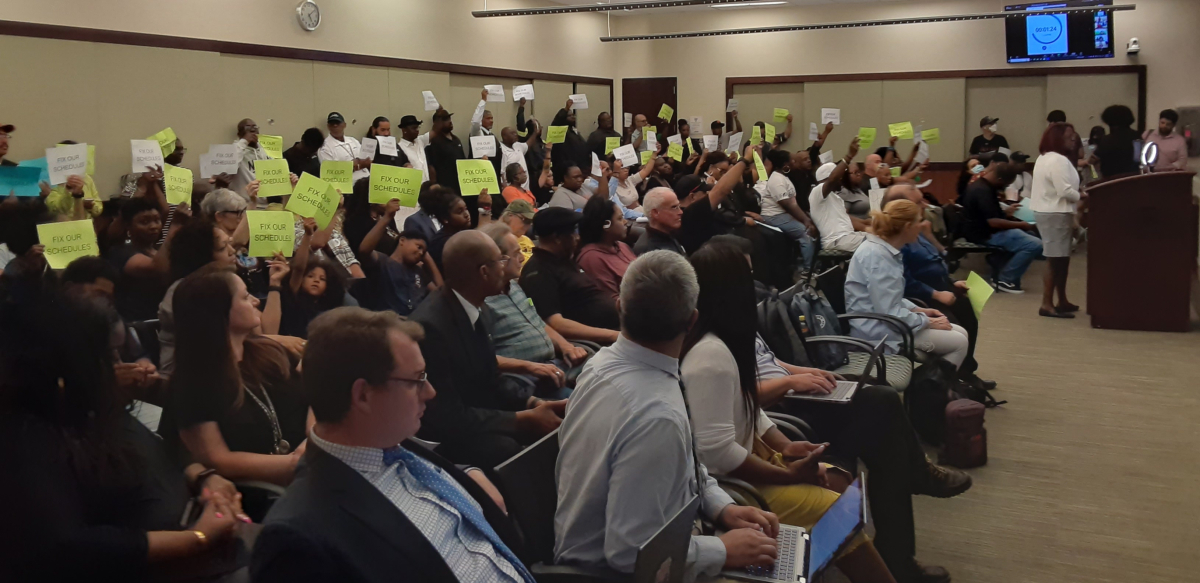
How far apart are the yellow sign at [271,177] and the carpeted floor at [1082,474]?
3.22 m

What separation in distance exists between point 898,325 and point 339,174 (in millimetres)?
2847

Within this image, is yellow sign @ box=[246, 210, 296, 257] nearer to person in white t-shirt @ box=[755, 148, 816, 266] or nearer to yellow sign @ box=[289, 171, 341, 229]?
yellow sign @ box=[289, 171, 341, 229]

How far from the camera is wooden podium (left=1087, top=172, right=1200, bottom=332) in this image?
6.66 meters

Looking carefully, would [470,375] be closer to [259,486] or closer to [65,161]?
[259,486]

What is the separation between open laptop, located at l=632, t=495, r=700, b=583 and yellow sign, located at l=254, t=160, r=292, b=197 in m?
3.26

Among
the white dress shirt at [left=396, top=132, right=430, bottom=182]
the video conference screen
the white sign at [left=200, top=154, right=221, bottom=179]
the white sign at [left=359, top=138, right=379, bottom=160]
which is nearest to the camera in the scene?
the white sign at [left=200, top=154, right=221, bottom=179]

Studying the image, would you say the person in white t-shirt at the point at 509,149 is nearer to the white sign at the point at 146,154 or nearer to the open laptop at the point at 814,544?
the white sign at the point at 146,154

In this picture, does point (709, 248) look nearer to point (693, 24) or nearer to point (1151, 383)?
point (1151, 383)

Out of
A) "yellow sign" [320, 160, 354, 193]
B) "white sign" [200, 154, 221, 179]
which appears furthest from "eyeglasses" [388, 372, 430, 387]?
"white sign" [200, 154, 221, 179]

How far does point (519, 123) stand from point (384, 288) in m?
8.01

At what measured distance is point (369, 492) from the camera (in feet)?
5.06

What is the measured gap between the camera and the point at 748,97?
15.3 meters

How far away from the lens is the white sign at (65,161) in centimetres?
429

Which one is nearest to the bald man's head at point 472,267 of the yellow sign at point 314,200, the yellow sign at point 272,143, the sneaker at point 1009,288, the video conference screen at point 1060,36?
the yellow sign at point 314,200
